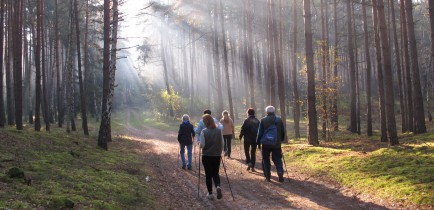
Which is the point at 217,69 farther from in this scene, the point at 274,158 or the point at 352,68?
the point at 274,158

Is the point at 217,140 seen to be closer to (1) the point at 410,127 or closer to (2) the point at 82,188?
(2) the point at 82,188

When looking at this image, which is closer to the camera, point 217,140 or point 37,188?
point 37,188

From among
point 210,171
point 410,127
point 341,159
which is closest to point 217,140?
point 210,171

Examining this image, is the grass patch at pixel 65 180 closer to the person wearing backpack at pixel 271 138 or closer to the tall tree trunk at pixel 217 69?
the person wearing backpack at pixel 271 138

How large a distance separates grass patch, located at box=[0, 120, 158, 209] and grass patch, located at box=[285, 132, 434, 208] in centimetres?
523

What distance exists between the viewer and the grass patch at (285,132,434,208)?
809 cm

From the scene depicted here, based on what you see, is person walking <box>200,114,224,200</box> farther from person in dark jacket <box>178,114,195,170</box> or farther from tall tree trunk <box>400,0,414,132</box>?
tall tree trunk <box>400,0,414,132</box>

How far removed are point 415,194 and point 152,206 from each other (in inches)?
221

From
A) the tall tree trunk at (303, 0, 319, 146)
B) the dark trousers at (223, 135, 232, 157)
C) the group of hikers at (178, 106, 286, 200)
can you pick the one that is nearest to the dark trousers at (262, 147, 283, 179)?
the group of hikers at (178, 106, 286, 200)

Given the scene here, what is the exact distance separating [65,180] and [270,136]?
5.43m

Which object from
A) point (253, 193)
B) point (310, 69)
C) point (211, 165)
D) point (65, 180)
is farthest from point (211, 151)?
point (310, 69)

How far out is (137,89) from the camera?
88.6 m

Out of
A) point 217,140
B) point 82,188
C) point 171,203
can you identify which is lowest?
point 171,203

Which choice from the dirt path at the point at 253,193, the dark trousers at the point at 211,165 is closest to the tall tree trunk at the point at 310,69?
the dirt path at the point at 253,193
